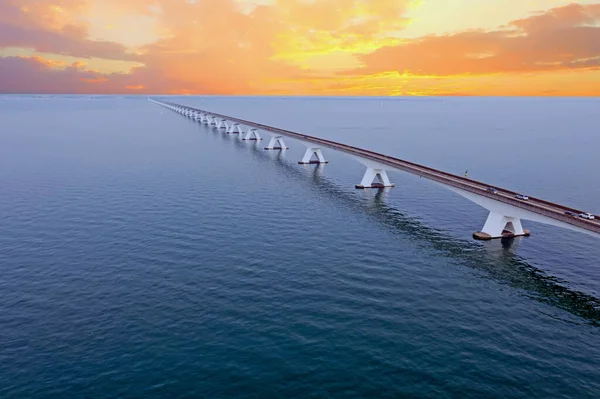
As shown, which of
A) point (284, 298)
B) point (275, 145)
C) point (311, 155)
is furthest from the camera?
point (275, 145)

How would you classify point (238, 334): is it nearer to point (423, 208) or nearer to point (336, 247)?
point (336, 247)

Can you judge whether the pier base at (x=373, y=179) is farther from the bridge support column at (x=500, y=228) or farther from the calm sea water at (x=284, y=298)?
the bridge support column at (x=500, y=228)

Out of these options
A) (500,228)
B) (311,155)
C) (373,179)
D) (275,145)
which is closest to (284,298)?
(500,228)

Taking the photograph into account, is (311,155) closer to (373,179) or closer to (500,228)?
(373,179)

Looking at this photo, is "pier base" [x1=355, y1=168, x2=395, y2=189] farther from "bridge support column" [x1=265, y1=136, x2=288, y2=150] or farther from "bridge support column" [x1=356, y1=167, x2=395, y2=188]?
"bridge support column" [x1=265, y1=136, x2=288, y2=150]

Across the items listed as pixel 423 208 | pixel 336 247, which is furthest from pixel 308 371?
pixel 423 208

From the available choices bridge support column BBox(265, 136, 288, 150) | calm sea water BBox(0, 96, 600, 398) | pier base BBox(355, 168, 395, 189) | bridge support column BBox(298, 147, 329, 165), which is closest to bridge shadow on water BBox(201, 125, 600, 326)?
calm sea water BBox(0, 96, 600, 398)
